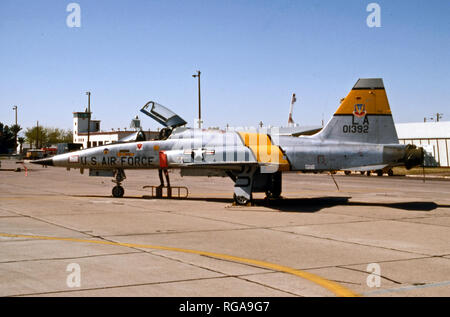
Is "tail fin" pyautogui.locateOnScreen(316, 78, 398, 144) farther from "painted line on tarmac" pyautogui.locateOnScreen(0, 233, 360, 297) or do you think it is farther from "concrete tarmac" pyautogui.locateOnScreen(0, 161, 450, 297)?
"painted line on tarmac" pyautogui.locateOnScreen(0, 233, 360, 297)

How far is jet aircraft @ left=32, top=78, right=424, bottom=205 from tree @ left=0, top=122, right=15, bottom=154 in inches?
5191

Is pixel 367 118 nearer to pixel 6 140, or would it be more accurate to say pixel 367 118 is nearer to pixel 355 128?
pixel 355 128

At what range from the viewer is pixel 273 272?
299 inches

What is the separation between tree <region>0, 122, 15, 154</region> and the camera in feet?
456

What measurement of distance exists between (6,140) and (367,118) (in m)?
141

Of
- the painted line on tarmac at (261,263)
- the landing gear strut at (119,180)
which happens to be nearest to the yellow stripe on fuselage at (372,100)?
the landing gear strut at (119,180)

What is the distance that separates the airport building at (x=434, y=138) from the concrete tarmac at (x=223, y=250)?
39.8m

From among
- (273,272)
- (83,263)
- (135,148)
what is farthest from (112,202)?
(273,272)

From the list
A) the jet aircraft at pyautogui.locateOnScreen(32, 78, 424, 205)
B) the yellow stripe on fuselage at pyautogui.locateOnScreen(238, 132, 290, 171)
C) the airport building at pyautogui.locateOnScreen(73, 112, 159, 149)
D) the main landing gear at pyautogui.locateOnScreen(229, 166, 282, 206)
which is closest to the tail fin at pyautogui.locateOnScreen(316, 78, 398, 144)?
the jet aircraft at pyautogui.locateOnScreen(32, 78, 424, 205)

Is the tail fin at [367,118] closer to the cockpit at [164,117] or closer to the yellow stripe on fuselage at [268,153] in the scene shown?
the yellow stripe on fuselage at [268,153]

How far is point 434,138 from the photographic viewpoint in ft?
179

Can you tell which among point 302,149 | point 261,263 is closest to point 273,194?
point 302,149

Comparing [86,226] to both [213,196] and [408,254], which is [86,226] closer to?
[408,254]
